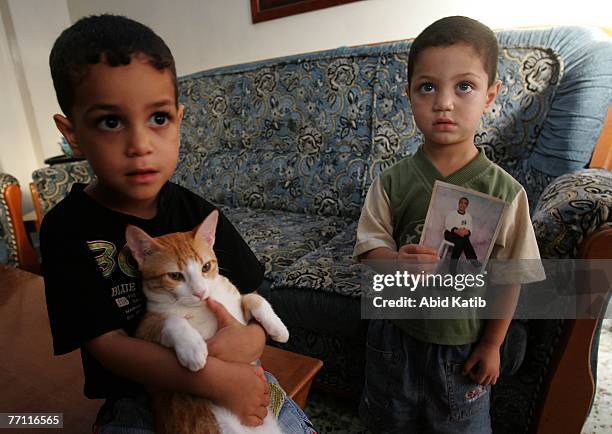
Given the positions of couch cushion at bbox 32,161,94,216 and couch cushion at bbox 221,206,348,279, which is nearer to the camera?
couch cushion at bbox 221,206,348,279

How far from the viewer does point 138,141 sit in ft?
1.26

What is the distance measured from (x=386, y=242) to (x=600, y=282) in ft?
1.50

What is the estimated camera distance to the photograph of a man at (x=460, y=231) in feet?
1.91

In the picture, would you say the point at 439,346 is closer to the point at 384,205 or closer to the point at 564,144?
the point at 384,205

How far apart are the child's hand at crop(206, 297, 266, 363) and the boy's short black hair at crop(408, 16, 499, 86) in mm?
508

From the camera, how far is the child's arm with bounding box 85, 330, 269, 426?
15.7 inches

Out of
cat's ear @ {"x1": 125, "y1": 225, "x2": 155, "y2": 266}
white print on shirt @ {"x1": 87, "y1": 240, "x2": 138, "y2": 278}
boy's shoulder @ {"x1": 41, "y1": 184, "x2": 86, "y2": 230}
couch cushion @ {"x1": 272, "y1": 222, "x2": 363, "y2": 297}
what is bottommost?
couch cushion @ {"x1": 272, "y1": 222, "x2": 363, "y2": 297}

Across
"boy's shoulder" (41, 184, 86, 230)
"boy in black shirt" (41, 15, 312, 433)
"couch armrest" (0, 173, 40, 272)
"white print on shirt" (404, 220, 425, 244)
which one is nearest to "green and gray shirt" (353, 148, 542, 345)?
"white print on shirt" (404, 220, 425, 244)

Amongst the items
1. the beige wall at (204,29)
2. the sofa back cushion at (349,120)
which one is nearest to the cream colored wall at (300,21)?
the beige wall at (204,29)

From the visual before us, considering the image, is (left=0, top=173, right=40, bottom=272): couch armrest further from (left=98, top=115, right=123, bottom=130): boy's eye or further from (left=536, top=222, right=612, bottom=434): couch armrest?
(left=536, top=222, right=612, bottom=434): couch armrest

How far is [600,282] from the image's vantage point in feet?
2.55

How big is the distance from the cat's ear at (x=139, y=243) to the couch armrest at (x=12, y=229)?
1.90 meters

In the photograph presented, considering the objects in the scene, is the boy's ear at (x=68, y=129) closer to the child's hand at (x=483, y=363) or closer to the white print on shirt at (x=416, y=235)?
the white print on shirt at (x=416, y=235)

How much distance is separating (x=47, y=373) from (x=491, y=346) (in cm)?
95
